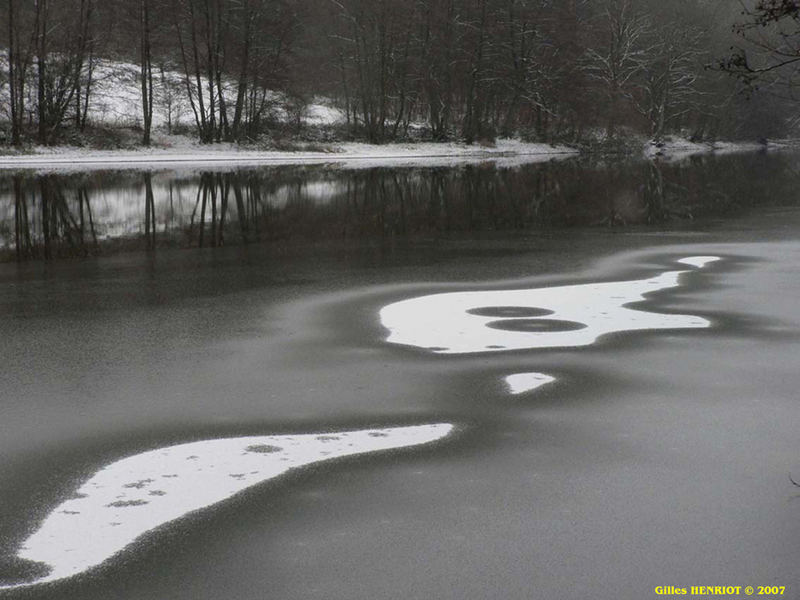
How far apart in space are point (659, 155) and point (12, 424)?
66936 millimetres

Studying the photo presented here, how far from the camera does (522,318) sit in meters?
11.2

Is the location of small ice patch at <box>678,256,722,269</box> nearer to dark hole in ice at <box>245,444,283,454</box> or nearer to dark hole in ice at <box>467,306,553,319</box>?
dark hole in ice at <box>467,306,553,319</box>

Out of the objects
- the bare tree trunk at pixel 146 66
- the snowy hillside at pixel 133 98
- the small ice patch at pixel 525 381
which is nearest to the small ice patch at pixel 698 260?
the small ice patch at pixel 525 381

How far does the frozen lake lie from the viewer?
495 centimetres

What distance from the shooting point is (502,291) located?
13.1 meters

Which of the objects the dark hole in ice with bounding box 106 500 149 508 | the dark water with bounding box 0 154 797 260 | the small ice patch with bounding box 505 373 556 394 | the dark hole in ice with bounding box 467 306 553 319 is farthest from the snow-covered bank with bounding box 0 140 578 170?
the dark hole in ice with bounding box 106 500 149 508

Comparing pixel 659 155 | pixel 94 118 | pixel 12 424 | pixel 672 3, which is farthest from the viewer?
pixel 672 3

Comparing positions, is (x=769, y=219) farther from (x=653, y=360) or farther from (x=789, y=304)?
(x=653, y=360)

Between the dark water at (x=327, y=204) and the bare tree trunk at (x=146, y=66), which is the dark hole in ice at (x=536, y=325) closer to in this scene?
the dark water at (x=327, y=204)

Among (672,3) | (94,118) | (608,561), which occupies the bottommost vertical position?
(608,561)

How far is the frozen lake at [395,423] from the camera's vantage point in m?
4.95

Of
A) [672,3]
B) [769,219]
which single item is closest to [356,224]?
[769,219]

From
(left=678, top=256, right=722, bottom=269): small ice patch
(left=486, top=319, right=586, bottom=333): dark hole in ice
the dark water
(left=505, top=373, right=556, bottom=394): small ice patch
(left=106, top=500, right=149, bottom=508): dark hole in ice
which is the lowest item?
(left=106, top=500, right=149, bottom=508): dark hole in ice

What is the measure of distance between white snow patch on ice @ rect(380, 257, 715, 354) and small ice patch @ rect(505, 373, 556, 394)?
38.2 inches
